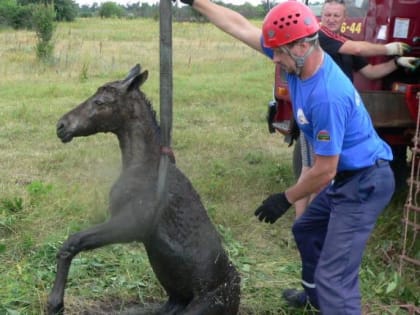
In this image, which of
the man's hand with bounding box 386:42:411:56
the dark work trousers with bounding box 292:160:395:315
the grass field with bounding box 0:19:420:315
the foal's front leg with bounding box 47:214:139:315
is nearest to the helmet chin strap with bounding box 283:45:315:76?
the dark work trousers with bounding box 292:160:395:315

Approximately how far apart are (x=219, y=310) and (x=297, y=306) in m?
0.81

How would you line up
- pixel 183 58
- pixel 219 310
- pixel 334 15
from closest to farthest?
pixel 219 310 < pixel 334 15 < pixel 183 58

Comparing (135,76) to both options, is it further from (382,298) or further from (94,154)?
(94,154)

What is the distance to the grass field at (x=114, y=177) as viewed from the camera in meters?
4.31

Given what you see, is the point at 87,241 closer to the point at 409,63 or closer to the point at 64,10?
the point at 409,63

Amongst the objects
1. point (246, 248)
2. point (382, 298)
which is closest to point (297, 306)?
point (382, 298)

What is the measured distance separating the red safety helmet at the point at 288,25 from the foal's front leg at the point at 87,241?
1130 mm

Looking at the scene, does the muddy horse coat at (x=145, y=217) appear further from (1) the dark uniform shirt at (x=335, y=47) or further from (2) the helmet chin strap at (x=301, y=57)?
(1) the dark uniform shirt at (x=335, y=47)

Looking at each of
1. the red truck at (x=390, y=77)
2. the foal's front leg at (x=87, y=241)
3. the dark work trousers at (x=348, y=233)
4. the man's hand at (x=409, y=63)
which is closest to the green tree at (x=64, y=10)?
the red truck at (x=390, y=77)

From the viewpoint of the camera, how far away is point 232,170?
7.52 meters

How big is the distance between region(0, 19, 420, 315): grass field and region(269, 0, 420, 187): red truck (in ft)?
2.66

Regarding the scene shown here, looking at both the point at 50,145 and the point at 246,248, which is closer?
the point at 246,248

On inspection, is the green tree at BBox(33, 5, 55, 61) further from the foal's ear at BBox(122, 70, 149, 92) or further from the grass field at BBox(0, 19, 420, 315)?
the foal's ear at BBox(122, 70, 149, 92)

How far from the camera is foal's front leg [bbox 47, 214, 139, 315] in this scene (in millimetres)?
3094
